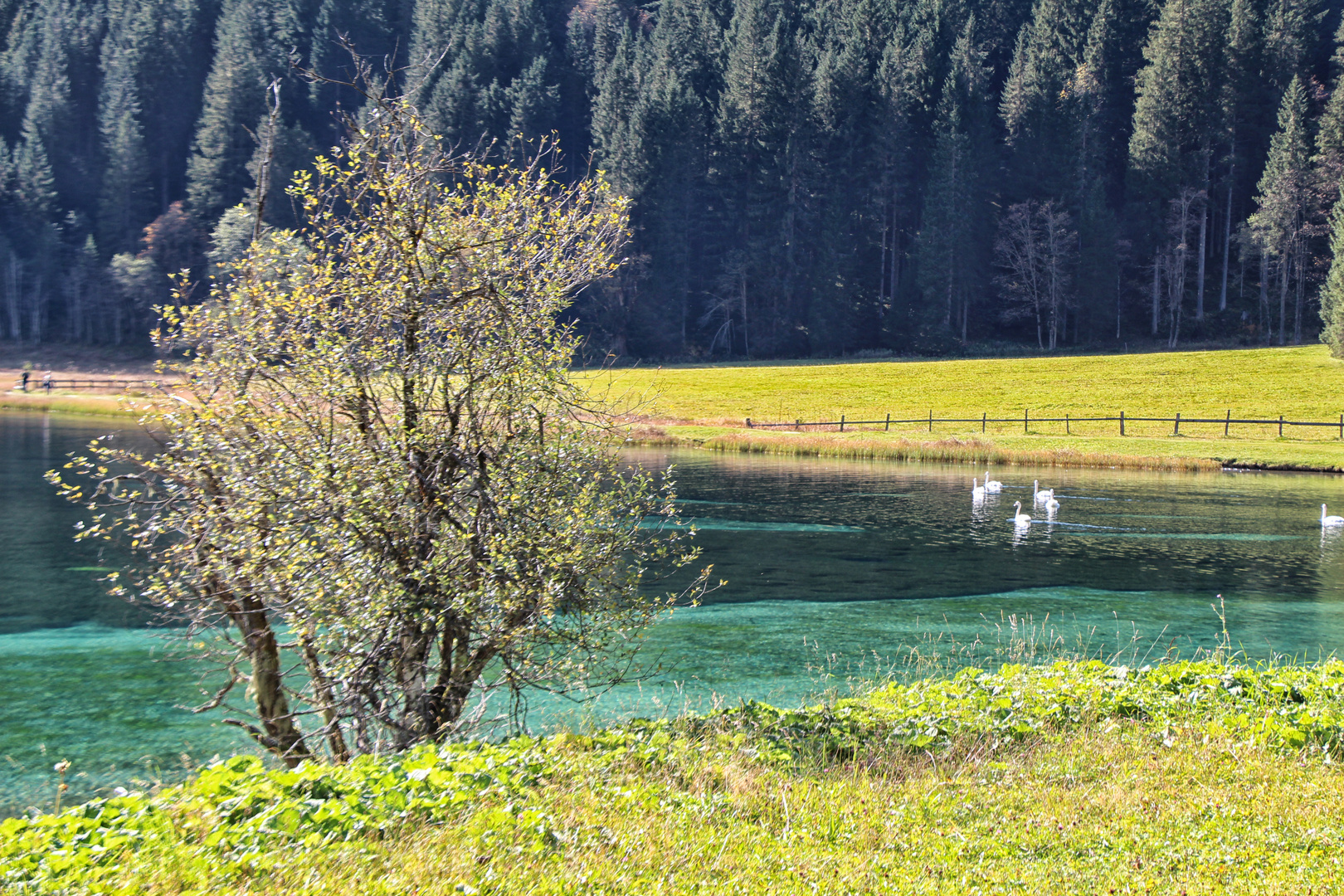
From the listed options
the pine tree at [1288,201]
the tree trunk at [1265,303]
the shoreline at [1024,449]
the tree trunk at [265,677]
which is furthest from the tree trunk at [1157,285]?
the tree trunk at [265,677]

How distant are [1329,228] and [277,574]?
90462 millimetres

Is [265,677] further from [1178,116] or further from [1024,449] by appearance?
[1178,116]

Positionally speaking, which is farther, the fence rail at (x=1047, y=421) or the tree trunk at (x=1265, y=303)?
the tree trunk at (x=1265, y=303)

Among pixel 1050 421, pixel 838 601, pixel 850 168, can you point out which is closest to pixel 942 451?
pixel 1050 421

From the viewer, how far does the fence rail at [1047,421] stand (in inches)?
2114

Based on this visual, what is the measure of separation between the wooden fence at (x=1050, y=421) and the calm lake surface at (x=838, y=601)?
14442 millimetres

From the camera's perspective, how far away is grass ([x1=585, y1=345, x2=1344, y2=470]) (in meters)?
49.5

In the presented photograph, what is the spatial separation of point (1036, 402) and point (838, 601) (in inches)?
1795

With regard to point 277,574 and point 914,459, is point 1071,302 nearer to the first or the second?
point 914,459

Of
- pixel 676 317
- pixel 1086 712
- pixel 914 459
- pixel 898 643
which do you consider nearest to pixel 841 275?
pixel 676 317

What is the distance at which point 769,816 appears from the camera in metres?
6.72

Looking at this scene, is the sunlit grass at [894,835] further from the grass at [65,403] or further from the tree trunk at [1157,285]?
the tree trunk at [1157,285]

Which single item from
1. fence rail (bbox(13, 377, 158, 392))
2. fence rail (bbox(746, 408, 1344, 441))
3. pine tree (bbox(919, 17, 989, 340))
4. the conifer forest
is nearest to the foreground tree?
fence rail (bbox(746, 408, 1344, 441))

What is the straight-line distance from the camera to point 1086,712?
30.3 ft
